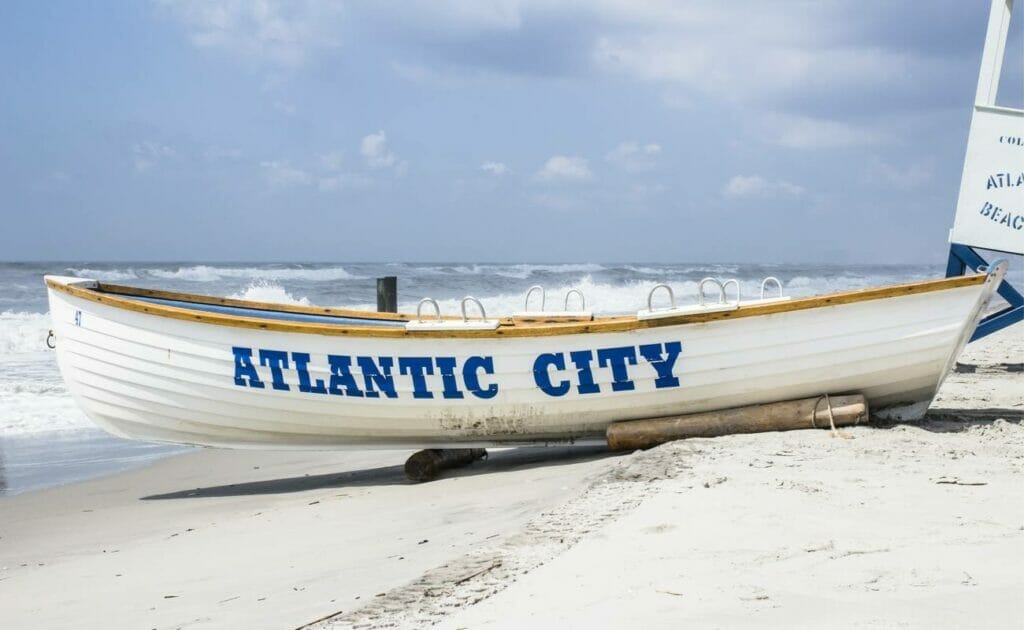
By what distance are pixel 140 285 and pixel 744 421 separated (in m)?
33.6

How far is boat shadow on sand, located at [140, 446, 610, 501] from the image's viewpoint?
6699mm

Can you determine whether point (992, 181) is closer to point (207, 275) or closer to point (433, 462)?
point (433, 462)

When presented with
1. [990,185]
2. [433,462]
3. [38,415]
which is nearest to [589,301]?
[38,415]

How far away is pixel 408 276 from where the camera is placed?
40.3 metres

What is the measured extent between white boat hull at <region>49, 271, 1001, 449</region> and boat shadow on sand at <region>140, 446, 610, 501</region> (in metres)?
0.25

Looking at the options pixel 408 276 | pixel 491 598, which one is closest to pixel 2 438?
pixel 491 598

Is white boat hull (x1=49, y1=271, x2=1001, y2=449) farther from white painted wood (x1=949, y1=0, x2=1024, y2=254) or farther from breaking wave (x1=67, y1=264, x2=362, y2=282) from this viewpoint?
breaking wave (x1=67, y1=264, x2=362, y2=282)

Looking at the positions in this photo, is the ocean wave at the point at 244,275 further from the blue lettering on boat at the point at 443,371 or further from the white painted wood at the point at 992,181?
the white painted wood at the point at 992,181

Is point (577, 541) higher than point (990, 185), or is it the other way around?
point (990, 185)

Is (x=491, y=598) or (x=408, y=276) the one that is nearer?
(x=491, y=598)

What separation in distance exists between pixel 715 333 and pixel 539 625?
3.48 meters

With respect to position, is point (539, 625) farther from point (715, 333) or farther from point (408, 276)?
point (408, 276)

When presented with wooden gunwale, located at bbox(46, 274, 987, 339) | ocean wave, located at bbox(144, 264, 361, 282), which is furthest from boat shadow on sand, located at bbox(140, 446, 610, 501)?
ocean wave, located at bbox(144, 264, 361, 282)

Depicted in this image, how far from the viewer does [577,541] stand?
3936 millimetres
